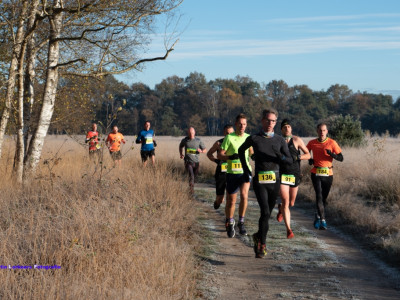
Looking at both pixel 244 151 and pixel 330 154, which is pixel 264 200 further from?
pixel 330 154

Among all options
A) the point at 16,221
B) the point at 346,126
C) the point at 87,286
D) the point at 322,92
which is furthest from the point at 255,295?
the point at 322,92

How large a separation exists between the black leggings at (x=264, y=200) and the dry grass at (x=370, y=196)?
77.1 inches

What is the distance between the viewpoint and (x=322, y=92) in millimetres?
79188

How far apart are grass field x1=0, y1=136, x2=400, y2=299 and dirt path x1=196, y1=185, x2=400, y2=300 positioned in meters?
0.35

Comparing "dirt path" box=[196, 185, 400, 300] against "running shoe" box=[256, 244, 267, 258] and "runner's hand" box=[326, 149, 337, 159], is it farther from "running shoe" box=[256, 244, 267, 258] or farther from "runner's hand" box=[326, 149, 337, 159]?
"runner's hand" box=[326, 149, 337, 159]

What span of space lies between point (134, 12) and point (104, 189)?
16.1 ft

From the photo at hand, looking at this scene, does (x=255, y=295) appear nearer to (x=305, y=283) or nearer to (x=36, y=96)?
(x=305, y=283)

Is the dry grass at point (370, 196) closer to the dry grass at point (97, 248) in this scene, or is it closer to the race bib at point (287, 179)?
the race bib at point (287, 179)

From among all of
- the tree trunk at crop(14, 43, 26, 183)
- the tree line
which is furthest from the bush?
the tree line

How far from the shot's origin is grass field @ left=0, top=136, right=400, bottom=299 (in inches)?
189

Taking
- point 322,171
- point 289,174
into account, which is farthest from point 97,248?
point 322,171

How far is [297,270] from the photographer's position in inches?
262

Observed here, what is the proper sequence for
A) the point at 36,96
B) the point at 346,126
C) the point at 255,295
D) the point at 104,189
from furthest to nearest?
the point at 346,126 → the point at 36,96 → the point at 104,189 → the point at 255,295

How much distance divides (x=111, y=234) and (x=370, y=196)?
8132 millimetres
